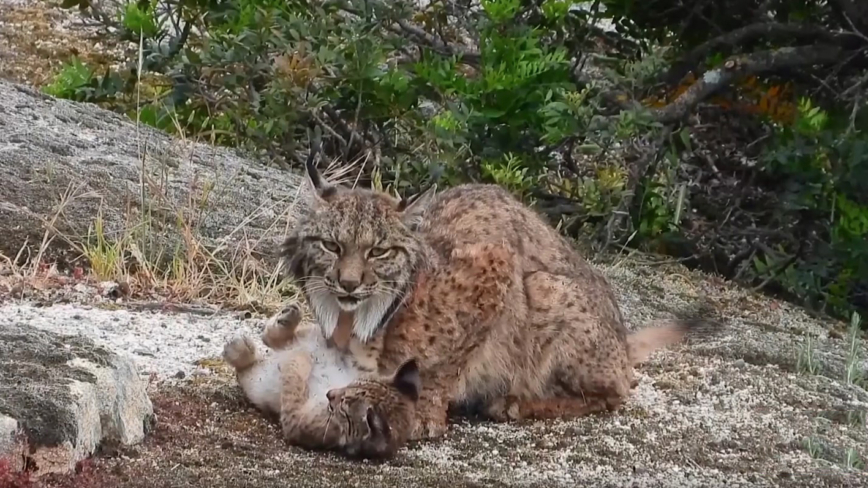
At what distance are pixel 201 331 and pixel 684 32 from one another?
160 inches

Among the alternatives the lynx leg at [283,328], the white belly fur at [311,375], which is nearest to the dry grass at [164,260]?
the lynx leg at [283,328]

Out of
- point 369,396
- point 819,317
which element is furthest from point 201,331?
point 819,317

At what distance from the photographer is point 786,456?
4.91 m

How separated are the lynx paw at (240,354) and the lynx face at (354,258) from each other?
0.93 ft

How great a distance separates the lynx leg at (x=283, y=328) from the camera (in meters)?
5.41

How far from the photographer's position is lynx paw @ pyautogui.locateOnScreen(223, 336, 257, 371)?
5.11m

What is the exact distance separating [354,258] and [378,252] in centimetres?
10

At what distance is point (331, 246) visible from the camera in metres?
5.02

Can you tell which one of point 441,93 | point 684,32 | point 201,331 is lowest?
point 201,331

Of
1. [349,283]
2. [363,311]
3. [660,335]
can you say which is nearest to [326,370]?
[363,311]

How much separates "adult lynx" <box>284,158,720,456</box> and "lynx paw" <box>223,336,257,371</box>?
0.95ft

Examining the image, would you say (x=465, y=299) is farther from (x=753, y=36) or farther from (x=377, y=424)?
(x=753, y=36)

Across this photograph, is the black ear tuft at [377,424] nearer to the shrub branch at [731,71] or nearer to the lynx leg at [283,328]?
the lynx leg at [283,328]

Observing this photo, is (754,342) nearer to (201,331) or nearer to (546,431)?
(546,431)
